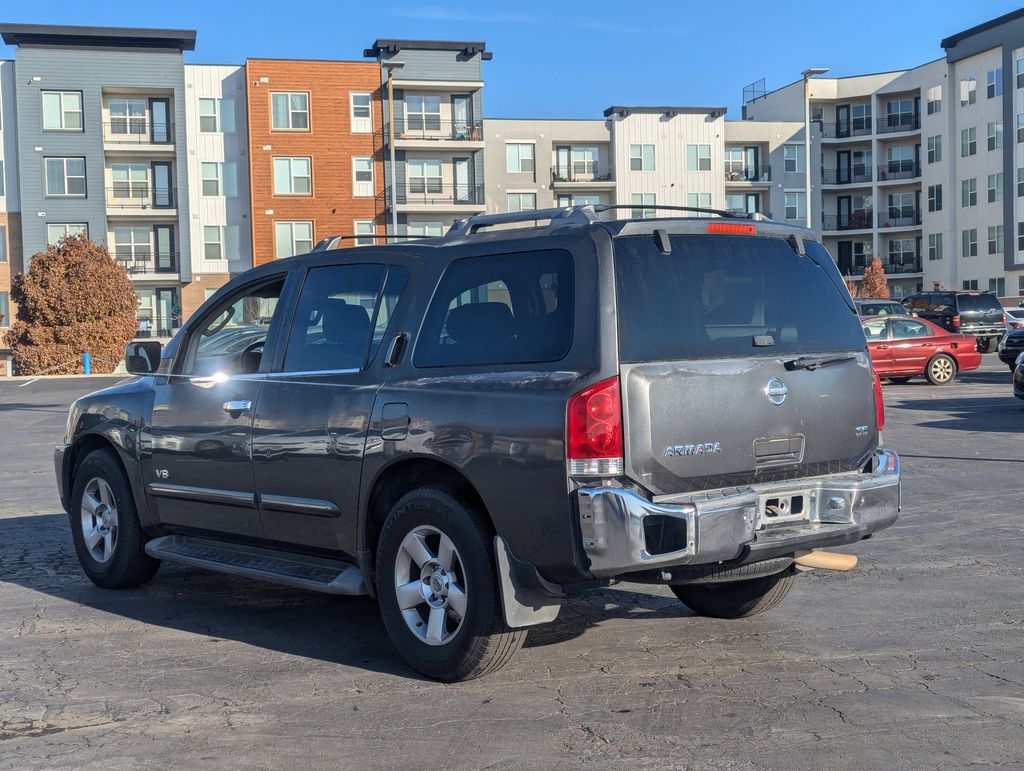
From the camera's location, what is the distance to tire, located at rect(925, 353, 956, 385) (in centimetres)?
2616

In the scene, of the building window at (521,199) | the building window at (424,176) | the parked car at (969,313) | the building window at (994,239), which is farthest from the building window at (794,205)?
the parked car at (969,313)

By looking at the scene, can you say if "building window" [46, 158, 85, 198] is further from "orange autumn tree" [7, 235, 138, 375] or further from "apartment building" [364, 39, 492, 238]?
"apartment building" [364, 39, 492, 238]

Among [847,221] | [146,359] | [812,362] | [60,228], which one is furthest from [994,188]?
[812,362]

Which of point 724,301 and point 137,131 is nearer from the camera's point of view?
point 724,301

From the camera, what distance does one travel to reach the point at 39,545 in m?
9.41

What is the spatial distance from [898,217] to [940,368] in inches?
2321

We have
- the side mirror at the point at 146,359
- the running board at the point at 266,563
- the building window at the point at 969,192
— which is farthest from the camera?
the building window at the point at 969,192

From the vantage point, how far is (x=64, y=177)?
5872 centimetres

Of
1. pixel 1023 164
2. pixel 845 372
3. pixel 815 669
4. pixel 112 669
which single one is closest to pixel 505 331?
pixel 845 372

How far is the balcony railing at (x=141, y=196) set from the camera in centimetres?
6006

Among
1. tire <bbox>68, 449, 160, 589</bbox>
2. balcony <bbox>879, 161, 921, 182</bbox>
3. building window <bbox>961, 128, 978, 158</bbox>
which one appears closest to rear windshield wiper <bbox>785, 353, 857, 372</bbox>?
tire <bbox>68, 449, 160, 589</bbox>

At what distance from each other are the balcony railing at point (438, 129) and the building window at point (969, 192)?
103ft

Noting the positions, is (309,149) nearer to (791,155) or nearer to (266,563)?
(791,155)

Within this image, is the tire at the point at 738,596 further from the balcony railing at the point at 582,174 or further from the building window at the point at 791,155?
the building window at the point at 791,155
